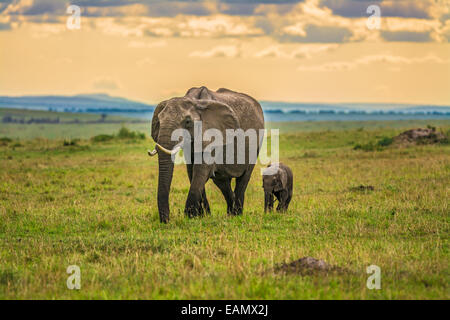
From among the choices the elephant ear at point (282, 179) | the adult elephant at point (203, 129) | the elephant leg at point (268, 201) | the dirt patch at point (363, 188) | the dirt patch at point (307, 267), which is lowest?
the dirt patch at point (363, 188)

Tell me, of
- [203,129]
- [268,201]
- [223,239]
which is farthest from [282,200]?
[223,239]

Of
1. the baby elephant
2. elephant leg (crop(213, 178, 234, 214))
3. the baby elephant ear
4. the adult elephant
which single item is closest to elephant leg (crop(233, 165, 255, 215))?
the adult elephant

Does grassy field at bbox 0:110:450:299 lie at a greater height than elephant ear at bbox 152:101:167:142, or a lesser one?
lesser

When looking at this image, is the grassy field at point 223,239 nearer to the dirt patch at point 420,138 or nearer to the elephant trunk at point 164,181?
the elephant trunk at point 164,181

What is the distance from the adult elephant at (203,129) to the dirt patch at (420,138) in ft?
71.3

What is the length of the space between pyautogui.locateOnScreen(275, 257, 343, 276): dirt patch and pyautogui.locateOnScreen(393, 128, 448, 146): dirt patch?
27.2 m

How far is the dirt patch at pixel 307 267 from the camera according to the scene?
8523 mm

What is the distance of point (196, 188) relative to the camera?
1277 centimetres

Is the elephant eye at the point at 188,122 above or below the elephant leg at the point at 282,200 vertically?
above

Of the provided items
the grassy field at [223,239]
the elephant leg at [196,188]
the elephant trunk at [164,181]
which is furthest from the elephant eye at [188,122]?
the grassy field at [223,239]

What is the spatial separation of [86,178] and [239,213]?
10434mm

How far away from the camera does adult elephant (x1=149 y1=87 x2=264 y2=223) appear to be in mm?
12242

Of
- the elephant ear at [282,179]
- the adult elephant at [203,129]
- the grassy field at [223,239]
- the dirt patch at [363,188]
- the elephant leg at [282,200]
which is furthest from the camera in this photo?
the dirt patch at [363,188]

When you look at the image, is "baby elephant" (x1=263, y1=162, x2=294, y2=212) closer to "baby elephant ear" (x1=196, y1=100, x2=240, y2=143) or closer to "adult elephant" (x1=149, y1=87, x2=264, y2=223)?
"adult elephant" (x1=149, y1=87, x2=264, y2=223)
